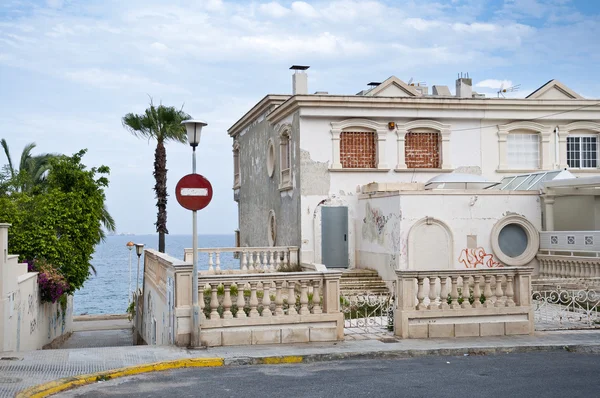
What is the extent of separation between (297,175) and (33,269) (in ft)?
32.6

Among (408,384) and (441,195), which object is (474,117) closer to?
(441,195)

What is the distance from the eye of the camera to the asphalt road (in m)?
9.11

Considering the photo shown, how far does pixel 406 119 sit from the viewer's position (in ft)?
91.4

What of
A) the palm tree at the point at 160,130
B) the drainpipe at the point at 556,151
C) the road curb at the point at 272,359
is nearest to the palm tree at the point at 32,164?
the palm tree at the point at 160,130

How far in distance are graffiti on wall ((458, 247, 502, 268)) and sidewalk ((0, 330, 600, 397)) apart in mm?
10326

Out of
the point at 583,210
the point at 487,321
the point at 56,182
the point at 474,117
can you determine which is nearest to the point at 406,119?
the point at 474,117

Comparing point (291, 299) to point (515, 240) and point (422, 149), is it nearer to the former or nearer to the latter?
point (515, 240)

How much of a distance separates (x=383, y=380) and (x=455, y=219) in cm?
1469

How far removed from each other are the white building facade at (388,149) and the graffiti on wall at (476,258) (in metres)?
1.06

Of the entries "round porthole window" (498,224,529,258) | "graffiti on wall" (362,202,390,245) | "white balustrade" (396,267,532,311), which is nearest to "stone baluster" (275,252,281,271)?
"graffiti on wall" (362,202,390,245)

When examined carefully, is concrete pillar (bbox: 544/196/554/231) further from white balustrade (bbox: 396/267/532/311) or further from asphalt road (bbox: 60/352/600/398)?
asphalt road (bbox: 60/352/600/398)

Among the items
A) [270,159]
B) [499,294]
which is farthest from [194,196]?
[270,159]

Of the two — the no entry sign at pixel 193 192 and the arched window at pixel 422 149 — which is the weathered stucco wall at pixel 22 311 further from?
the arched window at pixel 422 149

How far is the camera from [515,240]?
24625mm
